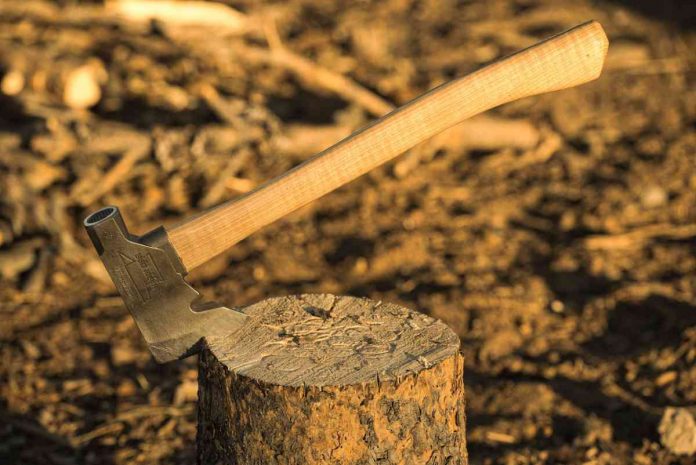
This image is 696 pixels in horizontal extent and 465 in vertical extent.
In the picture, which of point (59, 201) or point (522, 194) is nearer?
point (59, 201)

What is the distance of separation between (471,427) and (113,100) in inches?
147

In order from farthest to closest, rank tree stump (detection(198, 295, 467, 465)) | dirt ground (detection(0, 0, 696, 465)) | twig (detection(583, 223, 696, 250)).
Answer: twig (detection(583, 223, 696, 250))
dirt ground (detection(0, 0, 696, 465))
tree stump (detection(198, 295, 467, 465))

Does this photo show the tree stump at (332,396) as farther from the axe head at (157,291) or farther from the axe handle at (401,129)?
the axe handle at (401,129)

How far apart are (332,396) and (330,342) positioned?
30 cm

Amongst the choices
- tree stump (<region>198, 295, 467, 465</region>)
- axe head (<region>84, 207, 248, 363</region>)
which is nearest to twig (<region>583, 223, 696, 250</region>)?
tree stump (<region>198, 295, 467, 465</region>)

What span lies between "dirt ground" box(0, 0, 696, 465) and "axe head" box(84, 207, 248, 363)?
1091 mm

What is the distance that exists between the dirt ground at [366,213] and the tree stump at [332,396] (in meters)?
1.06

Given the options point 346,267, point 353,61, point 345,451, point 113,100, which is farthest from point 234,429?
point 353,61

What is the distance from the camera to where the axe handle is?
2.89m

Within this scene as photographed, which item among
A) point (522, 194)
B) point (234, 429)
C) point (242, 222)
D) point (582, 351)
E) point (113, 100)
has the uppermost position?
point (113, 100)

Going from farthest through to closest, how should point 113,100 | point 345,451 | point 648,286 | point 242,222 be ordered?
point 113,100 < point 648,286 < point 242,222 < point 345,451

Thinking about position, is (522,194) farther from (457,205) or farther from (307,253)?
(307,253)

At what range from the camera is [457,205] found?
5926 millimetres

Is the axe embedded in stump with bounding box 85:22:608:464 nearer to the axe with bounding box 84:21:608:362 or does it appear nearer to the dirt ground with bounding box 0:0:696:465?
the axe with bounding box 84:21:608:362
